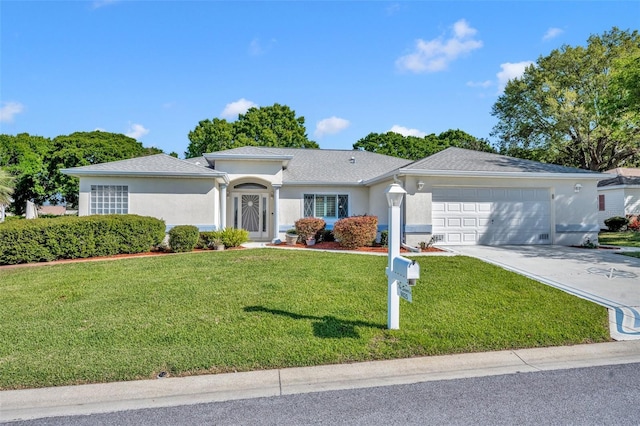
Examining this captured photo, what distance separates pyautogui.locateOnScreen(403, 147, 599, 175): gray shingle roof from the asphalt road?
9.45 m

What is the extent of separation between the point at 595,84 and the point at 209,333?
28.6 meters

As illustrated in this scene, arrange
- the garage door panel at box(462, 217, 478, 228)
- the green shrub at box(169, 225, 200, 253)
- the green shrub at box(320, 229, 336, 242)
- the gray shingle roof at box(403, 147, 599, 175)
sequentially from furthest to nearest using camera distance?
the green shrub at box(320, 229, 336, 242), the garage door panel at box(462, 217, 478, 228), the gray shingle roof at box(403, 147, 599, 175), the green shrub at box(169, 225, 200, 253)

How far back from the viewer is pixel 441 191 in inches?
515

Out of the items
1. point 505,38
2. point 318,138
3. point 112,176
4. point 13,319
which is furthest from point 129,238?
point 318,138

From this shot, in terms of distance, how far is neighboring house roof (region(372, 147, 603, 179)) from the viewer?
41.3ft

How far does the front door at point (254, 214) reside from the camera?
1642cm

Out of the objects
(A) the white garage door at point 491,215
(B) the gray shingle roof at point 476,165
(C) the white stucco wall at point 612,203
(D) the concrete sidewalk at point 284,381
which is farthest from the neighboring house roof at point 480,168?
(C) the white stucco wall at point 612,203

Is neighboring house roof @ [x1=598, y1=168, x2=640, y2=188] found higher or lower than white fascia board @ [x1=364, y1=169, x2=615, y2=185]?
higher

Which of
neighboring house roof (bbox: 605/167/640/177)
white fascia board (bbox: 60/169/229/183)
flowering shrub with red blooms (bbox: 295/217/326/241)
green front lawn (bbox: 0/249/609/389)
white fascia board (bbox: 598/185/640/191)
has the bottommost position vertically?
green front lawn (bbox: 0/249/609/389)

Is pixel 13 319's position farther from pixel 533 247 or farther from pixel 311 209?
pixel 533 247

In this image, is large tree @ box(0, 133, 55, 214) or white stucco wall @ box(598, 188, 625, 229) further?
large tree @ box(0, 133, 55, 214)

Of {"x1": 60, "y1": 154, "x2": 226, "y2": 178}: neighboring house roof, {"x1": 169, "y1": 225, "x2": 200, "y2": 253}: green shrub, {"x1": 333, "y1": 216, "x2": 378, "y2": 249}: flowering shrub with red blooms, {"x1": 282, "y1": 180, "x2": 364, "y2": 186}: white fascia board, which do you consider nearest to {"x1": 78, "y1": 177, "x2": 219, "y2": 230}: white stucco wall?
{"x1": 60, "y1": 154, "x2": 226, "y2": 178}: neighboring house roof

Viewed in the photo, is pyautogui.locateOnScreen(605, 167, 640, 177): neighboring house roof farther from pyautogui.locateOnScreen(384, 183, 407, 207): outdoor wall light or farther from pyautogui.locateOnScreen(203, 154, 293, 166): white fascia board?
pyautogui.locateOnScreen(384, 183, 407, 207): outdoor wall light

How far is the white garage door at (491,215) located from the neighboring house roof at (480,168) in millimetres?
739
